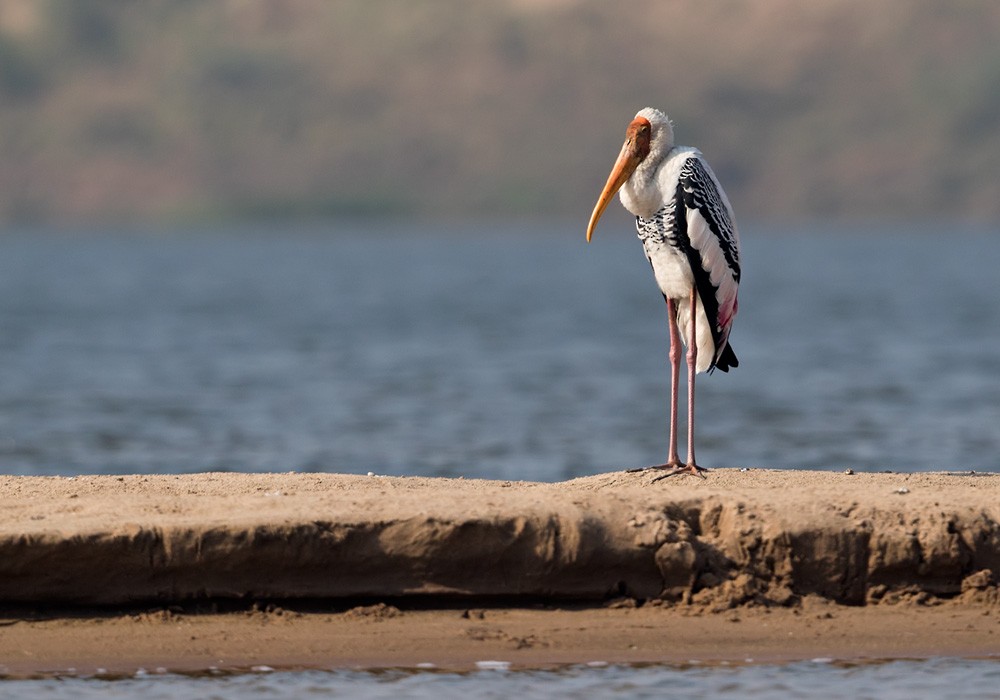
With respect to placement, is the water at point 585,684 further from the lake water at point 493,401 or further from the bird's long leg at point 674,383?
the bird's long leg at point 674,383

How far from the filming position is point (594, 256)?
167000 millimetres

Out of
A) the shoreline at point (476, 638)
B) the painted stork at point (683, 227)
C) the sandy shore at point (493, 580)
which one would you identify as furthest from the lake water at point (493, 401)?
the painted stork at point (683, 227)

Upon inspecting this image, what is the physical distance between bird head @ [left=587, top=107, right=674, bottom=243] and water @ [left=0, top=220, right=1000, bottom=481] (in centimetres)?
689

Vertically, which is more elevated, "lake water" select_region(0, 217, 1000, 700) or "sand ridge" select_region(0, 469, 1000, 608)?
"lake water" select_region(0, 217, 1000, 700)

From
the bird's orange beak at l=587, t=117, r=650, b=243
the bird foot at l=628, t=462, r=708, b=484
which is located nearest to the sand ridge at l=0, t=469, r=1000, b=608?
the bird foot at l=628, t=462, r=708, b=484

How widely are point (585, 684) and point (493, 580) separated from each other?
0.84m

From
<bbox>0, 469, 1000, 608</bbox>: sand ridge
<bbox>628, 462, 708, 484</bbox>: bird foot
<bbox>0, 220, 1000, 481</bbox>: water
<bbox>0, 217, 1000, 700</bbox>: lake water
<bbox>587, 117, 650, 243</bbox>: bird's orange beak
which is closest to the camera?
<bbox>0, 217, 1000, 700</bbox>: lake water

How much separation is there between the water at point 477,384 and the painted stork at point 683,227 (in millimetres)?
6542

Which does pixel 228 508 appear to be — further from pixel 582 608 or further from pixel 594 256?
pixel 594 256

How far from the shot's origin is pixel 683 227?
33.8ft

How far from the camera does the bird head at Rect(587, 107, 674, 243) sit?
409 inches

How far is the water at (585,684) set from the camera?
7832 millimetres

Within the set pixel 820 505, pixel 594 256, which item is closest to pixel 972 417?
pixel 820 505

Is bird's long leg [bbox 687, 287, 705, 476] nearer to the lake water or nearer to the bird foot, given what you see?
the bird foot
